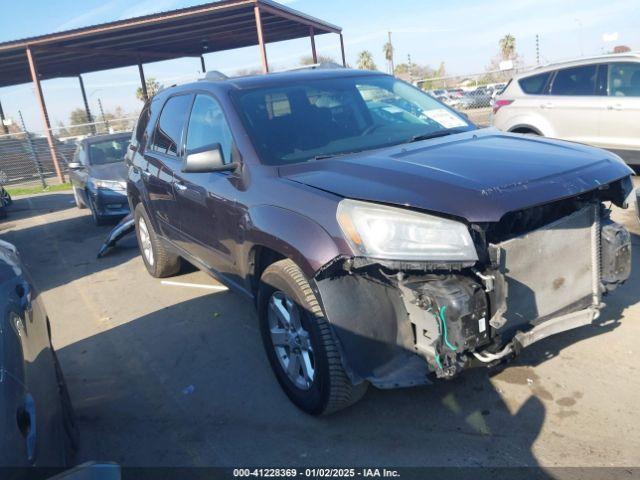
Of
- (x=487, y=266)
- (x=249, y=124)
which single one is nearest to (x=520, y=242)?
(x=487, y=266)

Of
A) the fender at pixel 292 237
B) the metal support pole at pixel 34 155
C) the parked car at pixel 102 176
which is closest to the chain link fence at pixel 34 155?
the metal support pole at pixel 34 155

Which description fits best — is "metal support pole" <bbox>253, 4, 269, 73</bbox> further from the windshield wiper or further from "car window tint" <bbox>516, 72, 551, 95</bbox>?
the windshield wiper

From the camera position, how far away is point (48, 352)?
8.86 ft

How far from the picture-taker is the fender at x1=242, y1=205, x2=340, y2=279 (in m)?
2.74

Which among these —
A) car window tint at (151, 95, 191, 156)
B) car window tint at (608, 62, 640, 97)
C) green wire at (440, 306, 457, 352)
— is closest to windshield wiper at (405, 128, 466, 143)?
green wire at (440, 306, 457, 352)

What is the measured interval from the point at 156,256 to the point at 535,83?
6388 mm

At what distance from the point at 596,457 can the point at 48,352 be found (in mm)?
2656

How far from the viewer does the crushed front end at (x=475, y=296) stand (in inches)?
102

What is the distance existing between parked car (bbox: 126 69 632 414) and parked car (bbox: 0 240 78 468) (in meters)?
1.18

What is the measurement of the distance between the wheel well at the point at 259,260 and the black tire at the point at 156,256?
7.84 feet

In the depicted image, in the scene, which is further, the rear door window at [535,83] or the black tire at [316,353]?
the rear door window at [535,83]

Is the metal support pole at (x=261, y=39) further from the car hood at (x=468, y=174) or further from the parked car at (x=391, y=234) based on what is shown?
the car hood at (x=468, y=174)

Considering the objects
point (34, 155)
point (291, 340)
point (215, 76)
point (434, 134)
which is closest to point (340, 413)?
point (291, 340)

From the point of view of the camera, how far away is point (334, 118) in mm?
3912
